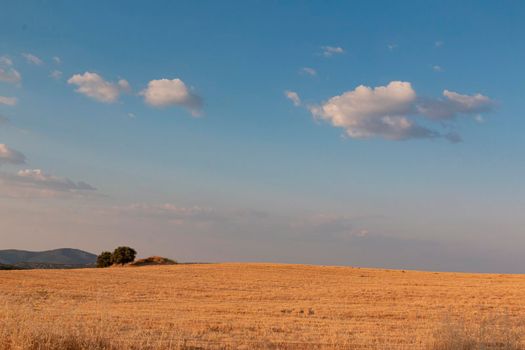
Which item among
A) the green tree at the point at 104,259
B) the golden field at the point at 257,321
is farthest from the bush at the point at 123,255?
the golden field at the point at 257,321

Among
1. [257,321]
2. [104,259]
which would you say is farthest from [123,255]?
[257,321]

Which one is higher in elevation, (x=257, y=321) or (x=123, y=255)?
(x=123, y=255)

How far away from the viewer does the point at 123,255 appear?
86750 mm

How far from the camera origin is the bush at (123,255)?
86.4 meters

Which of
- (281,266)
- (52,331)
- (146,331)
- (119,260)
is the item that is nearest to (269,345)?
(146,331)

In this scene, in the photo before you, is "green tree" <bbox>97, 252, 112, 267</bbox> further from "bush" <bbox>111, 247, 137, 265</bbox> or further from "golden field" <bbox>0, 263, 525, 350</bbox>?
"golden field" <bbox>0, 263, 525, 350</bbox>

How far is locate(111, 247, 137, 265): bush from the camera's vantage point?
283ft

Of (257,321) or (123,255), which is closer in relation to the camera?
(257,321)

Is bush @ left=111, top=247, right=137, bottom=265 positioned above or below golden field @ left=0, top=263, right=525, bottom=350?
above

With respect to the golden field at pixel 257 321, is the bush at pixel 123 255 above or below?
above

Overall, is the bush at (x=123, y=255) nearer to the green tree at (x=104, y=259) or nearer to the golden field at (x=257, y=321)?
the green tree at (x=104, y=259)

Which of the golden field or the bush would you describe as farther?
the bush

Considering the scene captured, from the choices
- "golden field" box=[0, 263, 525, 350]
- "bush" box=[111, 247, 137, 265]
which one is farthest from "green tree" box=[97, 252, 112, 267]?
"golden field" box=[0, 263, 525, 350]

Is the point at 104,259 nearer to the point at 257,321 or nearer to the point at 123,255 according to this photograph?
the point at 123,255
